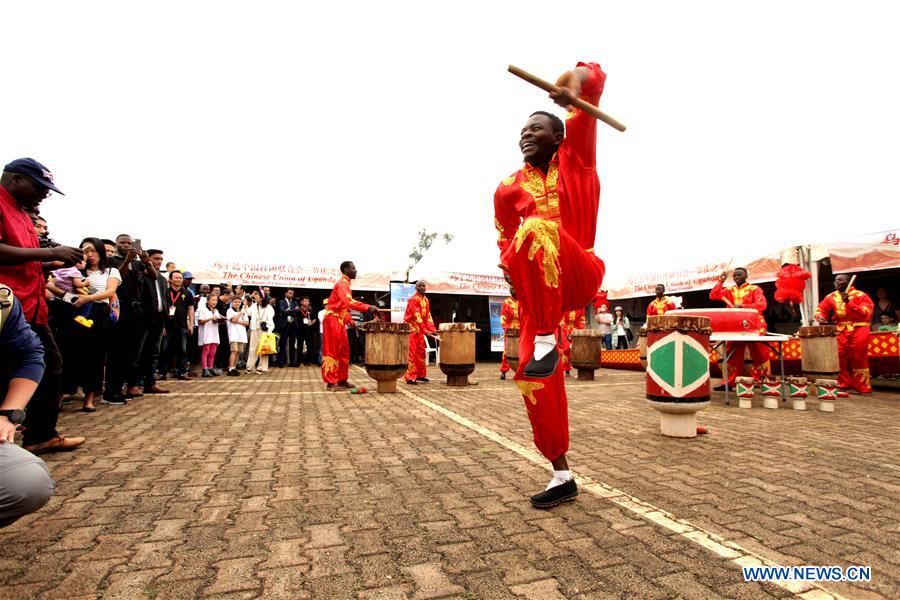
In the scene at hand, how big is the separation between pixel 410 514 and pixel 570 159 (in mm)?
2057

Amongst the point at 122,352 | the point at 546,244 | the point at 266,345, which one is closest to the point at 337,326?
the point at 122,352

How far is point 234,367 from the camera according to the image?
1095cm

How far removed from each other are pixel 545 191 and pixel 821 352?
700 cm

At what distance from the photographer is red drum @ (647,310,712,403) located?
4.17 metres

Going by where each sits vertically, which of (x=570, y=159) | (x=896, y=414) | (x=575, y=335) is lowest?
(x=896, y=414)

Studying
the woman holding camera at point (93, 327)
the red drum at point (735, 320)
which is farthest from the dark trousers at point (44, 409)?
the red drum at point (735, 320)

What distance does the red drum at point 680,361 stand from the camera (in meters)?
4.17

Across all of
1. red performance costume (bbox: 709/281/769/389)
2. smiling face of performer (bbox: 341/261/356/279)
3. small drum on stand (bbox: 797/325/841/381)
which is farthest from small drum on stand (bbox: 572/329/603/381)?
smiling face of performer (bbox: 341/261/356/279)

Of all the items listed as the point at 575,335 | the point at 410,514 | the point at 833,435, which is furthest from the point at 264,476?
the point at 575,335

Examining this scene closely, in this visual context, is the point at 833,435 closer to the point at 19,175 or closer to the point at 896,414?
the point at 896,414

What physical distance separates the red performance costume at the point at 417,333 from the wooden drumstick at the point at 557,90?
7.19 m

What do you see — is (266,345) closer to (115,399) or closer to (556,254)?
(115,399)
